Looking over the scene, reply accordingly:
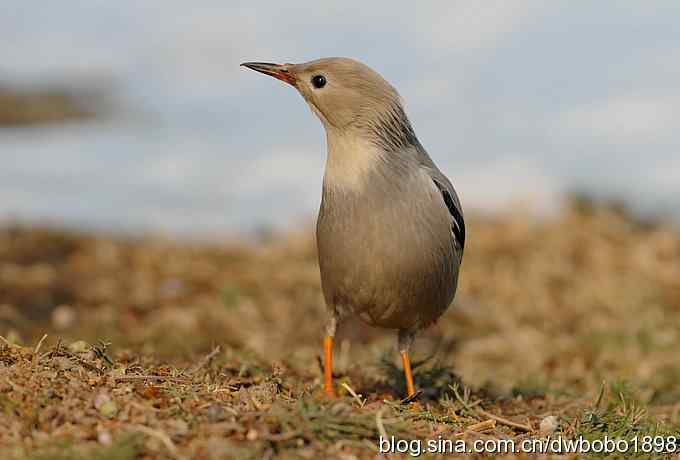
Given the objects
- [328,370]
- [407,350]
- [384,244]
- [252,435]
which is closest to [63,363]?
[252,435]

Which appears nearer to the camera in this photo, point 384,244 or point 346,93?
point 384,244

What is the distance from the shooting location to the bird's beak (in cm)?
554

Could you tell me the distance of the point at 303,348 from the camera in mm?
8320

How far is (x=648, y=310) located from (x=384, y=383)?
512 cm

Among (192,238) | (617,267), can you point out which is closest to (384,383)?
(617,267)

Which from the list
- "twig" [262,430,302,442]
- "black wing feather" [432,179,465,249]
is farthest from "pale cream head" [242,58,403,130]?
"twig" [262,430,302,442]

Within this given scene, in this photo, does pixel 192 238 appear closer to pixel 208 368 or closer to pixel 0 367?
pixel 208 368

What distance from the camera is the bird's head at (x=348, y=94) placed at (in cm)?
528

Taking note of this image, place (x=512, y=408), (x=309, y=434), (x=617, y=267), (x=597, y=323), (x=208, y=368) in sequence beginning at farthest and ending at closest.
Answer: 1. (x=617, y=267)
2. (x=597, y=323)
3. (x=512, y=408)
4. (x=208, y=368)
5. (x=309, y=434)

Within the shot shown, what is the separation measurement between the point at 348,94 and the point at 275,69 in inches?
23.4

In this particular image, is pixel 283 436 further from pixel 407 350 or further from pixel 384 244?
pixel 407 350

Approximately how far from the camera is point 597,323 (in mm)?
9703

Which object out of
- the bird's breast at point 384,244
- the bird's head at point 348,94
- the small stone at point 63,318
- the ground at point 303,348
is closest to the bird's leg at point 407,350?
the ground at point 303,348

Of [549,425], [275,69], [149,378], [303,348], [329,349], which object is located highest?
[275,69]
